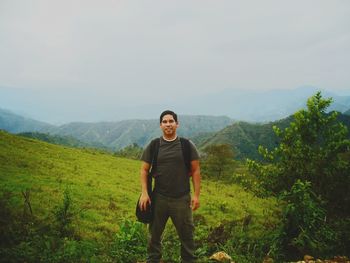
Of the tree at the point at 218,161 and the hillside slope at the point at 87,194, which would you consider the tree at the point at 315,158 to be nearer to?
the hillside slope at the point at 87,194

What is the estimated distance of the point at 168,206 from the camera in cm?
665

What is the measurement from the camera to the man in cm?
652

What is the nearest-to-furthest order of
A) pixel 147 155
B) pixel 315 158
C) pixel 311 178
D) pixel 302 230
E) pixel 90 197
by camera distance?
pixel 147 155 < pixel 302 230 < pixel 315 158 < pixel 311 178 < pixel 90 197

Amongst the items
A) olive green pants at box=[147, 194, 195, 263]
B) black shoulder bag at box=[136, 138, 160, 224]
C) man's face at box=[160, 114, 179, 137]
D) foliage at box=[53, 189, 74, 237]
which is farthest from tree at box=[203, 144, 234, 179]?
man's face at box=[160, 114, 179, 137]

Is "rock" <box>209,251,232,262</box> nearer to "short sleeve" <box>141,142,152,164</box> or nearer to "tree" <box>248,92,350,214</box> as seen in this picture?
"short sleeve" <box>141,142,152,164</box>

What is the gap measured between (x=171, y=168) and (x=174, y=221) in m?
1.21

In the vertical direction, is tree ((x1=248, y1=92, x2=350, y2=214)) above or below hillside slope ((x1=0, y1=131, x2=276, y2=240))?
above

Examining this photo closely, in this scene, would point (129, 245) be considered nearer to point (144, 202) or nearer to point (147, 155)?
point (144, 202)

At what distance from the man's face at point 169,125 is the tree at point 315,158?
7.41 m

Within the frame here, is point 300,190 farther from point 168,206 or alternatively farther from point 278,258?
point 168,206

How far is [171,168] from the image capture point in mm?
6496

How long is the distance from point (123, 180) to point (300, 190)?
67.3 ft

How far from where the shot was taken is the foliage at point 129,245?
855 cm

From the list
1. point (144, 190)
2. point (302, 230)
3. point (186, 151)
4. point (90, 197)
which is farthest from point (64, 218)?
point (90, 197)
